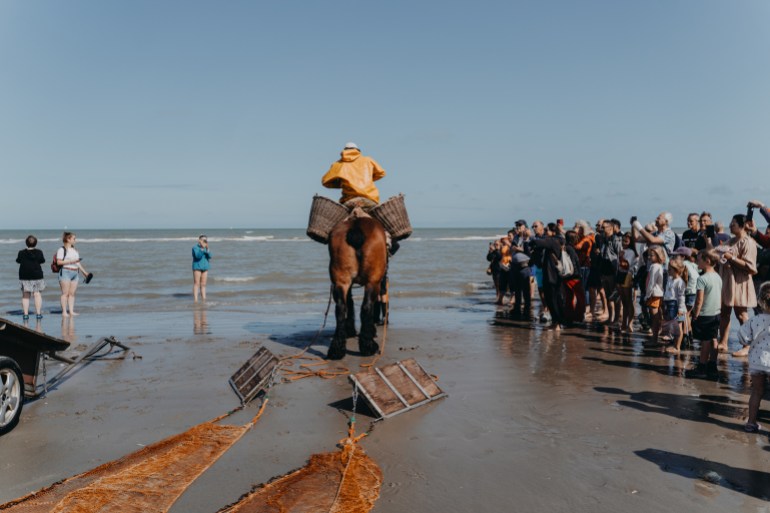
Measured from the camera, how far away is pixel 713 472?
4.65 m

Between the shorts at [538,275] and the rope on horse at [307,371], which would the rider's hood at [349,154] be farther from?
the shorts at [538,275]

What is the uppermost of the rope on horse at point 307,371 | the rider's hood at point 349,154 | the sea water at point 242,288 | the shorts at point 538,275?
the rider's hood at point 349,154

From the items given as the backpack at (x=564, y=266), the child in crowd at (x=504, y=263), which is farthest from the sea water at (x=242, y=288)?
the backpack at (x=564, y=266)

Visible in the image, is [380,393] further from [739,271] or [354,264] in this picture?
[739,271]

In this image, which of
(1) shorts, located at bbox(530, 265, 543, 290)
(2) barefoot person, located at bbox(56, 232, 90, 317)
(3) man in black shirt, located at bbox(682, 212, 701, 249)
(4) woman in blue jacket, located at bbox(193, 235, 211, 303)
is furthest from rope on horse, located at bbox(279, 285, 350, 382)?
(4) woman in blue jacket, located at bbox(193, 235, 211, 303)

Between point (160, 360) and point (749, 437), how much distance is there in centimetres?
745

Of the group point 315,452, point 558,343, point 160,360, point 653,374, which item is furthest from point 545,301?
point 315,452

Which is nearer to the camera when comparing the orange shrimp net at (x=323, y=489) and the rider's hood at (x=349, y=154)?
the orange shrimp net at (x=323, y=489)

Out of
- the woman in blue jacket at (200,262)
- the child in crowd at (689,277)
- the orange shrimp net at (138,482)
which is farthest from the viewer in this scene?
the woman in blue jacket at (200,262)

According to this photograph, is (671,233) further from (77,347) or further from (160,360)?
(77,347)

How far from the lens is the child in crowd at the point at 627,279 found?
10.9 metres

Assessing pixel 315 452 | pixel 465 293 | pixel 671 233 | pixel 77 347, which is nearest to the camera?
pixel 315 452

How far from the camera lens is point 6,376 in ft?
18.5

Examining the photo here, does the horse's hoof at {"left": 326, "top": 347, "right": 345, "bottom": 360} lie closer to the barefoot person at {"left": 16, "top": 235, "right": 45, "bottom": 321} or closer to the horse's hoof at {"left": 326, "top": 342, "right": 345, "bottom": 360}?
the horse's hoof at {"left": 326, "top": 342, "right": 345, "bottom": 360}
